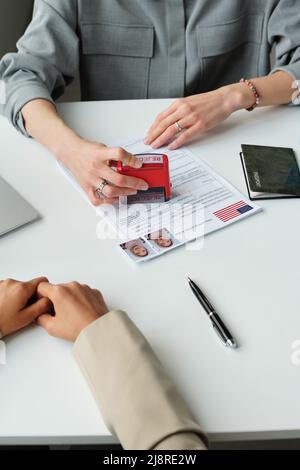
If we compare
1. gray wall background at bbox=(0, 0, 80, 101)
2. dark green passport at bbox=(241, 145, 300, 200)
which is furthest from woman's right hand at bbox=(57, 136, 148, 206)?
gray wall background at bbox=(0, 0, 80, 101)

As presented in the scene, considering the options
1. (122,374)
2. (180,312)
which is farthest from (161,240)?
(122,374)

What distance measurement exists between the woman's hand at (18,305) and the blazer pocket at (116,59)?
70 centimetres

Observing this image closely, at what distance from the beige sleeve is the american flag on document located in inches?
10.7

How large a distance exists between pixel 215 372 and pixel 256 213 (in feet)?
1.05

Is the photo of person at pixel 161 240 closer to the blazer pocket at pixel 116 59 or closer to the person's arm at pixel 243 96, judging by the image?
the person's arm at pixel 243 96

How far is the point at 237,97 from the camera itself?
1084 millimetres

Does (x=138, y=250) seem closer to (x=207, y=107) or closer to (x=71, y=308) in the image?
(x=71, y=308)

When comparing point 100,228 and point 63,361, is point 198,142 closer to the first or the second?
point 100,228

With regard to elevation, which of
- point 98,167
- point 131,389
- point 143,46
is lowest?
point 131,389

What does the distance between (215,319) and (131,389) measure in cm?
16

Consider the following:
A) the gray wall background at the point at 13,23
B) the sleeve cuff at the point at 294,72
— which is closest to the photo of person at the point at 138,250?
the sleeve cuff at the point at 294,72

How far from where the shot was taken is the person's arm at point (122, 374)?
57cm

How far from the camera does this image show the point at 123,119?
3.59 ft

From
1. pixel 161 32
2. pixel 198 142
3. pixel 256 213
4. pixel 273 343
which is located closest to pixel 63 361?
pixel 273 343
